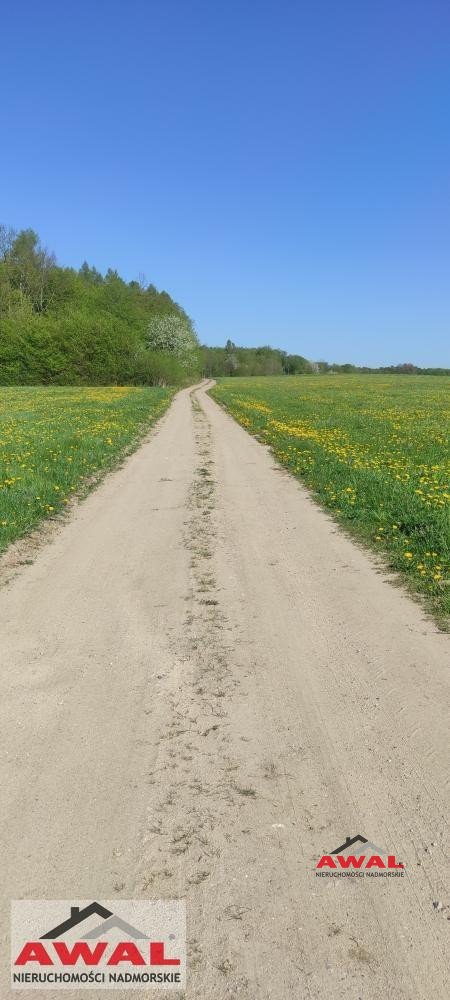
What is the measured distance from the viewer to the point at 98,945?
248 centimetres

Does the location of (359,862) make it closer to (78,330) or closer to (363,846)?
(363,846)

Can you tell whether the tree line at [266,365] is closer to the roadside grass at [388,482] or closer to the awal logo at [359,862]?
the roadside grass at [388,482]

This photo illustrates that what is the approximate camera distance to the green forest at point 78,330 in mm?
68312

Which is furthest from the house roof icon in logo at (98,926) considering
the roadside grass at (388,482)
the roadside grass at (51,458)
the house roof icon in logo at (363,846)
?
the roadside grass at (51,458)

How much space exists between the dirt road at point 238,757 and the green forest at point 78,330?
64.6m

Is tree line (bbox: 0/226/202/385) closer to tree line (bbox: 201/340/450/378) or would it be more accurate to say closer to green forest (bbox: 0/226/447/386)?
green forest (bbox: 0/226/447/386)

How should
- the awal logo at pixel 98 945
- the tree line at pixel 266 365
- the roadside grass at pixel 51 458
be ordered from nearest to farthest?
the awal logo at pixel 98 945, the roadside grass at pixel 51 458, the tree line at pixel 266 365

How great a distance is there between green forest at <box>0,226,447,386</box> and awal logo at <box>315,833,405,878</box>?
68.5 m

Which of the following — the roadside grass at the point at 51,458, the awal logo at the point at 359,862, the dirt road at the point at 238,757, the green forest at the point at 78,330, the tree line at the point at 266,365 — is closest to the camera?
the dirt road at the point at 238,757

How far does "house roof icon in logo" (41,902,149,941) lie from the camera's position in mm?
2484

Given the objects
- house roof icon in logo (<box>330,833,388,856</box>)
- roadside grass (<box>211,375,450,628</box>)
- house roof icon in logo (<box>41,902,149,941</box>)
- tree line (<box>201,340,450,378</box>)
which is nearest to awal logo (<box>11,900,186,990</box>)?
house roof icon in logo (<box>41,902,149,941</box>)

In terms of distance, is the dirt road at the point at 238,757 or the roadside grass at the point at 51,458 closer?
the dirt road at the point at 238,757

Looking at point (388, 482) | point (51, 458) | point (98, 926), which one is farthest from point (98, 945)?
point (51, 458)

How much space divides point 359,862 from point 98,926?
127cm
